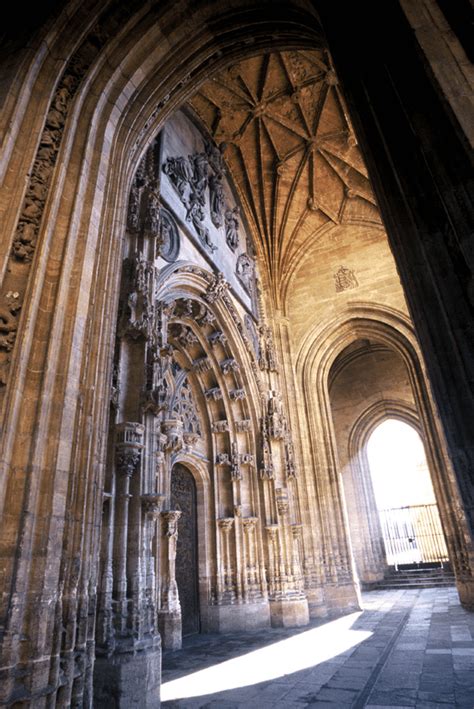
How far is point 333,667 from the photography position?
5.12 meters

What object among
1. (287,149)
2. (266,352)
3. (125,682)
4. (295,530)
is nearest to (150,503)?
(125,682)

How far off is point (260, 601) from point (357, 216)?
1193 cm

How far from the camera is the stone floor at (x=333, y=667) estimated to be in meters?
3.96

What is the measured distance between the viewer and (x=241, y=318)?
10992 mm

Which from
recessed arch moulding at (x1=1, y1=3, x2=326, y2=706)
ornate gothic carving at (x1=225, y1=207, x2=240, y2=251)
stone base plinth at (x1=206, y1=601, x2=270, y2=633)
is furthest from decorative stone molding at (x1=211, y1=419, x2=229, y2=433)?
recessed arch moulding at (x1=1, y1=3, x2=326, y2=706)

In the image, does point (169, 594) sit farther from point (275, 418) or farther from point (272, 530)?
point (275, 418)

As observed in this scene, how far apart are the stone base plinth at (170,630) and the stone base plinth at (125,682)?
3.44 m

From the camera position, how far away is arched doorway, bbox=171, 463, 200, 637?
28.3ft

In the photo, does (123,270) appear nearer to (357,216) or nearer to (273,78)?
(273,78)

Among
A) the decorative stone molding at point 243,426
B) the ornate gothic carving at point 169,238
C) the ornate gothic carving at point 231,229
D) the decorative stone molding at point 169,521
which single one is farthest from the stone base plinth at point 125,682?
the ornate gothic carving at point 231,229

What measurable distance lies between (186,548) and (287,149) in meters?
11.4

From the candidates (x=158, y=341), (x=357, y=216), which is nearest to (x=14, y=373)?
(x=158, y=341)

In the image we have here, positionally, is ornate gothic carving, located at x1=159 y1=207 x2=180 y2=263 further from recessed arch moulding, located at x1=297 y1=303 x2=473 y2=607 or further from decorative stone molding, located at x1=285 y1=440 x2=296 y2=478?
recessed arch moulding, located at x1=297 y1=303 x2=473 y2=607

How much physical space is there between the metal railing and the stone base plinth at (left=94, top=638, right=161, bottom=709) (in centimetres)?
1836
